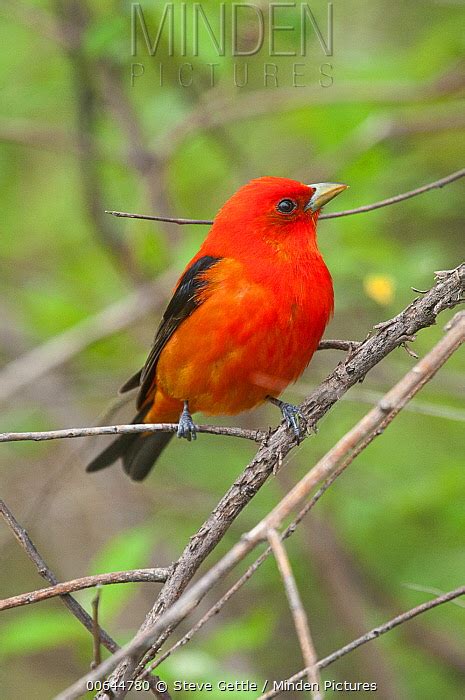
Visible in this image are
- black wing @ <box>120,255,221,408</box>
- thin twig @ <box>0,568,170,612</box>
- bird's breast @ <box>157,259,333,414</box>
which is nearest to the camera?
thin twig @ <box>0,568,170,612</box>

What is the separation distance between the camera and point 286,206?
4.69 meters

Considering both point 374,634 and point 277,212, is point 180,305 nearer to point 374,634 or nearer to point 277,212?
point 277,212

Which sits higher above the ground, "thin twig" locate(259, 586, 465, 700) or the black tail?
the black tail

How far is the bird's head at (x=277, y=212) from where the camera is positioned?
15.2ft

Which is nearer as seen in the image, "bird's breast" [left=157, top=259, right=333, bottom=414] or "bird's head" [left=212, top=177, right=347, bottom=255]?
"bird's breast" [left=157, top=259, right=333, bottom=414]

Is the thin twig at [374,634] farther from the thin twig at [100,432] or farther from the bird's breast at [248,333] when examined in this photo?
the bird's breast at [248,333]

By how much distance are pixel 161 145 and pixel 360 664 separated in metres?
3.91

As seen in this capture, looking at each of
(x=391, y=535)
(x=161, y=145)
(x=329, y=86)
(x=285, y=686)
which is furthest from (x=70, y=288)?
(x=285, y=686)

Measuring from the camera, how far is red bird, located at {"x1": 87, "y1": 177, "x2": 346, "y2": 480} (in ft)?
13.6

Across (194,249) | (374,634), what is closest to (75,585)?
(374,634)

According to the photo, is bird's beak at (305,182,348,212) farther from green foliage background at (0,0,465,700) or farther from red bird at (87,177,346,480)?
green foliage background at (0,0,465,700)

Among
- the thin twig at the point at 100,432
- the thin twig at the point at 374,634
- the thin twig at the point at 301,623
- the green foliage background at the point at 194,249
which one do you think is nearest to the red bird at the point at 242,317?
the green foliage background at the point at 194,249

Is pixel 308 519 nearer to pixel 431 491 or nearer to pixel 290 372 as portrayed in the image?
pixel 431 491

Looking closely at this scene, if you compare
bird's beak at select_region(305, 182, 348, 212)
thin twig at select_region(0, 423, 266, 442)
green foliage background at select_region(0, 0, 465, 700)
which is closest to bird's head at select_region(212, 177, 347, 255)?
bird's beak at select_region(305, 182, 348, 212)
